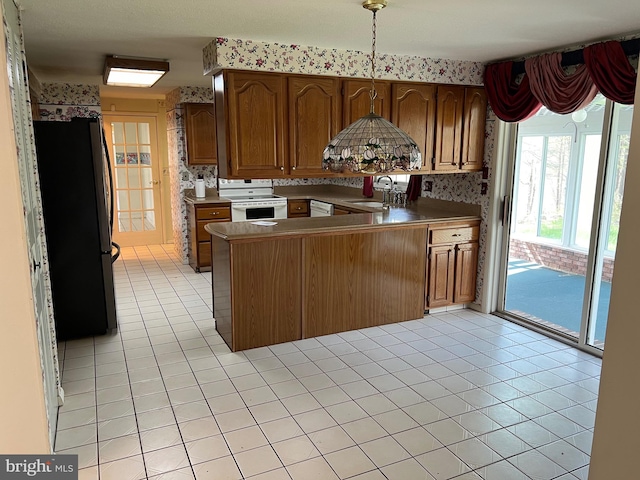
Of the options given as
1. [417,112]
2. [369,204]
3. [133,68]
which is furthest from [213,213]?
[417,112]

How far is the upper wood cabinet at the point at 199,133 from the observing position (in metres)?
6.00

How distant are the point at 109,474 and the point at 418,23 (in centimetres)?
304

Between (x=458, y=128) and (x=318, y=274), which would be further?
(x=458, y=128)

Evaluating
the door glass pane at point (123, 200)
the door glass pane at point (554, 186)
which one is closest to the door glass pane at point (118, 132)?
the door glass pane at point (123, 200)

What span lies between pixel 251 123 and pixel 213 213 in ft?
Answer: 7.69

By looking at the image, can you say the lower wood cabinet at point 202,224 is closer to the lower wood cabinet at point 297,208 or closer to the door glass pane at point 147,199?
the lower wood cabinet at point 297,208

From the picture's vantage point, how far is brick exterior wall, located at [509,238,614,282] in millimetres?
4379

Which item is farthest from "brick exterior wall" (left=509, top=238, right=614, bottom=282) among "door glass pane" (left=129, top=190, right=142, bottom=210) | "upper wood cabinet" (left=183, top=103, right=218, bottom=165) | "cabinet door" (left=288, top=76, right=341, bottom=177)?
"door glass pane" (left=129, top=190, right=142, bottom=210)

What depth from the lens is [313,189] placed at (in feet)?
21.8

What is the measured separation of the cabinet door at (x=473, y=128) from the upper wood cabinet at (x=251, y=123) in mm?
1778

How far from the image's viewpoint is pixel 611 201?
11.3 ft

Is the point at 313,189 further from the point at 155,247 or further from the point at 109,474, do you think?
the point at 109,474

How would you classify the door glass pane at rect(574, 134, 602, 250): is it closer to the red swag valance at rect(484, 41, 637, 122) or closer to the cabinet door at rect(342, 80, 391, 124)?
the red swag valance at rect(484, 41, 637, 122)

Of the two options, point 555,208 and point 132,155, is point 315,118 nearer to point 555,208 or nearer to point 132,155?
point 555,208
